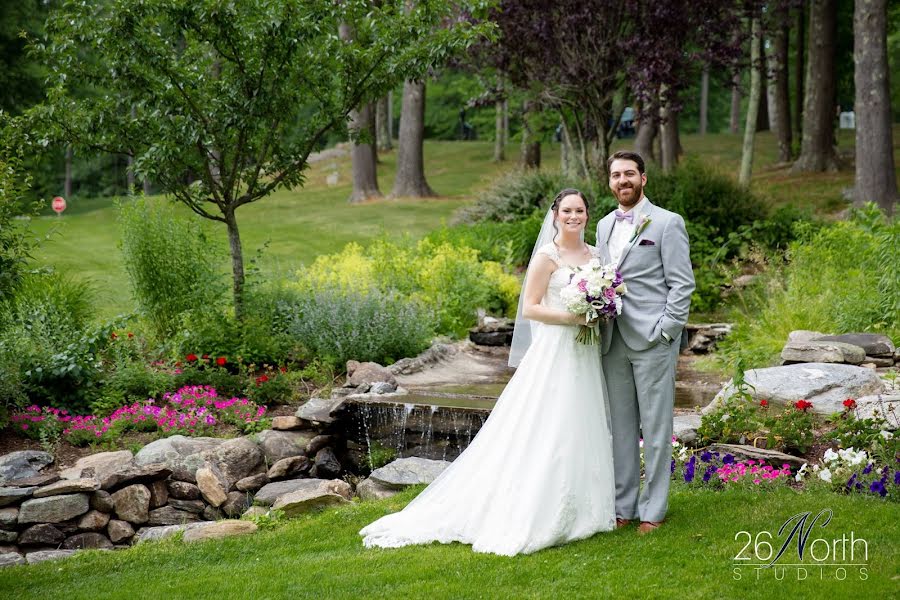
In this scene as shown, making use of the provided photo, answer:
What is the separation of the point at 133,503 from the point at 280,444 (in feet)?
4.76

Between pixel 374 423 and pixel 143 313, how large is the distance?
11.7 feet

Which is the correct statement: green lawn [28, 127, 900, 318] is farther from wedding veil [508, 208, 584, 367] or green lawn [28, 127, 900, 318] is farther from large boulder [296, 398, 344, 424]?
wedding veil [508, 208, 584, 367]

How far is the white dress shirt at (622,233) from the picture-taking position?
5.32m

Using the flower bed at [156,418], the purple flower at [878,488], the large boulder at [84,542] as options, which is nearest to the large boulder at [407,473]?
the flower bed at [156,418]

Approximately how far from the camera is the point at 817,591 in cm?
432

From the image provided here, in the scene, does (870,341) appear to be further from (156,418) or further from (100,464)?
(100,464)

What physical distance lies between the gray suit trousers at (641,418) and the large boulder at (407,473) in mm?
2163

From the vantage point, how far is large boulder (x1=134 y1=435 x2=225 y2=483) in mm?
8023

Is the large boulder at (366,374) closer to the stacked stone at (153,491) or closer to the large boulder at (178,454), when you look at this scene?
Answer: the stacked stone at (153,491)

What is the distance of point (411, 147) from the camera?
26.0 m

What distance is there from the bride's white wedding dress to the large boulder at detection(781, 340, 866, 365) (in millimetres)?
4184

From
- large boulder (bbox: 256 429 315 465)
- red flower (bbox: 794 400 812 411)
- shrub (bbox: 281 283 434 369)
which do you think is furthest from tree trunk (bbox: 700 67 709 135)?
red flower (bbox: 794 400 812 411)

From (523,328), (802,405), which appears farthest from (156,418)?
(802,405)

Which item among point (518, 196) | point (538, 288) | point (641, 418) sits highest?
point (518, 196)
